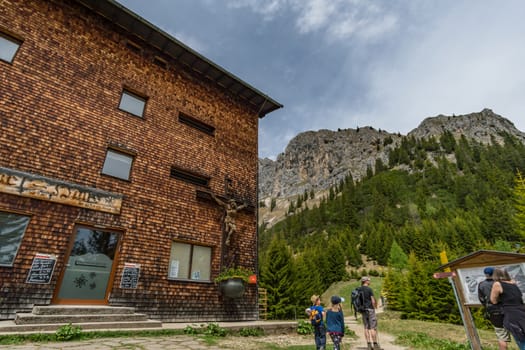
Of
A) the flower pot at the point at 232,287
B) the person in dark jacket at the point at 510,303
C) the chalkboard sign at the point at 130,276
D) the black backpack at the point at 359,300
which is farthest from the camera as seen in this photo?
the flower pot at the point at 232,287

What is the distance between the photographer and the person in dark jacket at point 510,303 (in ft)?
14.1

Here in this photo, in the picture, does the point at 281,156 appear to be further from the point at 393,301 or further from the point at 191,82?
the point at 191,82

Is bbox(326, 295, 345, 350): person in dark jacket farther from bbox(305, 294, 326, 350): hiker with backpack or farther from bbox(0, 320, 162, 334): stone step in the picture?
bbox(0, 320, 162, 334): stone step

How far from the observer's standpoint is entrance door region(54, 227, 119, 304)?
7453mm

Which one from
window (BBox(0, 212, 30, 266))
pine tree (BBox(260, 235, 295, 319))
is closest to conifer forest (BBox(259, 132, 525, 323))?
pine tree (BBox(260, 235, 295, 319))

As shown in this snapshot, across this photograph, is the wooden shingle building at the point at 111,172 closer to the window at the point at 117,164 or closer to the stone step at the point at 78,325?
the window at the point at 117,164

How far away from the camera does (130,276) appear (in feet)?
27.4

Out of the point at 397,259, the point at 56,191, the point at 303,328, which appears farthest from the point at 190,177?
the point at 397,259

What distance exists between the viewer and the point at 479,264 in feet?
21.0

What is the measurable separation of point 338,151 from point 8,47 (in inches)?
6376

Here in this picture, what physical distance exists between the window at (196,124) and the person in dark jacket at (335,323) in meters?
9.33

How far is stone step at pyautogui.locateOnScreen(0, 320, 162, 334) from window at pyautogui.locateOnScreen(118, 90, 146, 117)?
7133mm

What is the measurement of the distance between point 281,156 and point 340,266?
497 feet

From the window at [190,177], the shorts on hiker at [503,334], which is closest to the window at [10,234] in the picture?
the window at [190,177]
